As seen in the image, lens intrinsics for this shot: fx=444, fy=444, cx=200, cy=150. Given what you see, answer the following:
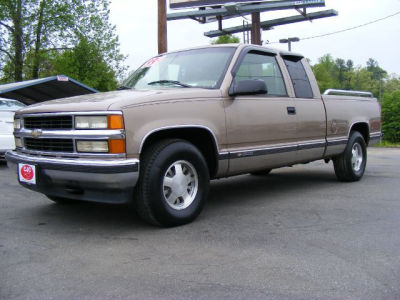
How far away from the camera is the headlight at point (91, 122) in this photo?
3651 mm

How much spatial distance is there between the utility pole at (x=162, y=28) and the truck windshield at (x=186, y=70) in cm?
670

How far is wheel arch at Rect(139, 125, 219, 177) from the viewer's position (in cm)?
397

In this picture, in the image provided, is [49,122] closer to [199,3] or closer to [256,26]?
[199,3]

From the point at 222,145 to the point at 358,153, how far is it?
338 centimetres

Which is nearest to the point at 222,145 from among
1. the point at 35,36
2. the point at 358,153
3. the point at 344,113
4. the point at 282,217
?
the point at 282,217

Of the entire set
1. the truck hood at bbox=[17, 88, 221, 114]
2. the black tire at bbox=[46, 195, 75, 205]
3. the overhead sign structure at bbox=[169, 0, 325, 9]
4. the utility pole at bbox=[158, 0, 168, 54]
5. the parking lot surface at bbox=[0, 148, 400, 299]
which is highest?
the overhead sign structure at bbox=[169, 0, 325, 9]

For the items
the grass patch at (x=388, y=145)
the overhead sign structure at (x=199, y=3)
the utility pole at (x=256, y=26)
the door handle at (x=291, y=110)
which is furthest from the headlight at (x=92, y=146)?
the utility pole at (x=256, y=26)

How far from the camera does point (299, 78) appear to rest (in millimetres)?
5930

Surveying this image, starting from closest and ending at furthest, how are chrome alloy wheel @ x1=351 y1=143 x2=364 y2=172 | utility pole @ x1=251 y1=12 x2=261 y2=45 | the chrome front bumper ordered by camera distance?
the chrome front bumper
chrome alloy wheel @ x1=351 y1=143 x2=364 y2=172
utility pole @ x1=251 y1=12 x2=261 y2=45

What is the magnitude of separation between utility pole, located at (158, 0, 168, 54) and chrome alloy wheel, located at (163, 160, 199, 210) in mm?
8249

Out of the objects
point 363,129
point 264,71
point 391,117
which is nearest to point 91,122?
point 264,71

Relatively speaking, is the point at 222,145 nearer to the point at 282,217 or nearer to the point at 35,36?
the point at 282,217

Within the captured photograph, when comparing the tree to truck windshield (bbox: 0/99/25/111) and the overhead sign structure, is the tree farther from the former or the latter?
truck windshield (bbox: 0/99/25/111)

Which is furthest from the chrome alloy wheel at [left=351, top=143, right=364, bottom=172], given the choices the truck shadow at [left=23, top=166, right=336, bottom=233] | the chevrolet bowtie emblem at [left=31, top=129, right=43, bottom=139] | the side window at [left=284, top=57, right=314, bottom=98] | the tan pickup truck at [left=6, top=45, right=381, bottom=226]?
the chevrolet bowtie emblem at [left=31, top=129, right=43, bottom=139]
